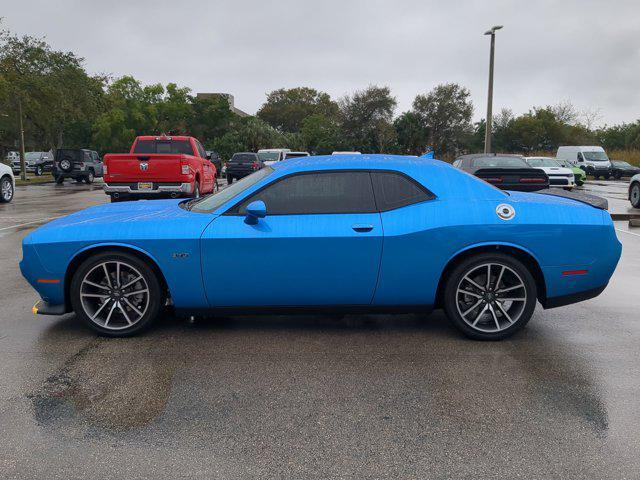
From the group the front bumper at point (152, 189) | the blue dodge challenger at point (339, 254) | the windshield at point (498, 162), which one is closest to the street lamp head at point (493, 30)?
the windshield at point (498, 162)

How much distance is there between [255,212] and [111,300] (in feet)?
4.68

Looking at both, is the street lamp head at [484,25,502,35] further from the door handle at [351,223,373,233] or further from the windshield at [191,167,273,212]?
the door handle at [351,223,373,233]

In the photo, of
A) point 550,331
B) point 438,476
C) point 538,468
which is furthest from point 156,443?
point 550,331

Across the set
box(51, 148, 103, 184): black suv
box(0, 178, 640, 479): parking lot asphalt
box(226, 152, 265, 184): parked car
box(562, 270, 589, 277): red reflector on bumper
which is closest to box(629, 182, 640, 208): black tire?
box(0, 178, 640, 479): parking lot asphalt

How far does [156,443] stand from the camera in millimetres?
2936

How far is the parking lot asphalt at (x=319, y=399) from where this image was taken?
277cm

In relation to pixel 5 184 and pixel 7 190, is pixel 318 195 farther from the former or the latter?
pixel 7 190

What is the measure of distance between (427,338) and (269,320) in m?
1.44

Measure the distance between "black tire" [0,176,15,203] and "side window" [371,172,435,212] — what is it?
1597cm

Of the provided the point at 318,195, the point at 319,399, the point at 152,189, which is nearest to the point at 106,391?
the point at 319,399

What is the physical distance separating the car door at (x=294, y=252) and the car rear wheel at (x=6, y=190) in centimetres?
1539

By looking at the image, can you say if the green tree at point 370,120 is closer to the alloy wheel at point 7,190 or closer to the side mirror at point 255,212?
the alloy wheel at point 7,190

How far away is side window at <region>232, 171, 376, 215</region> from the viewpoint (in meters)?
4.54

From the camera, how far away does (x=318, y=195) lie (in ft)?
15.1
